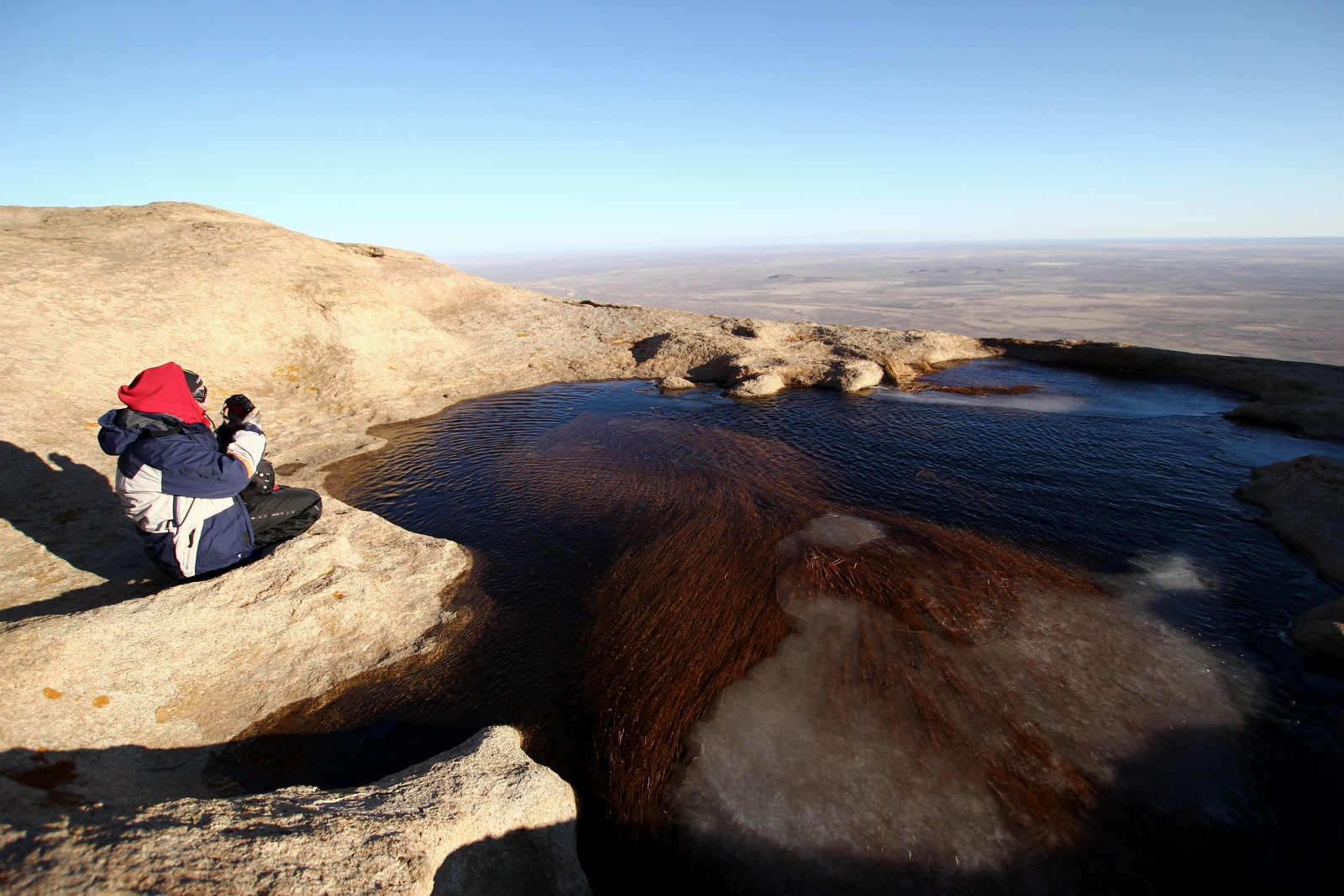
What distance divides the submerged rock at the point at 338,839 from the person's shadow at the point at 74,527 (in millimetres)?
3933

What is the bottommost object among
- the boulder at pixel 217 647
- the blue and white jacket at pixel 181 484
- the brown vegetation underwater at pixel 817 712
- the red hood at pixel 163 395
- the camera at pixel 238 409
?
the brown vegetation underwater at pixel 817 712

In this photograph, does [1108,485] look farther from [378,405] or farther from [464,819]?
[378,405]

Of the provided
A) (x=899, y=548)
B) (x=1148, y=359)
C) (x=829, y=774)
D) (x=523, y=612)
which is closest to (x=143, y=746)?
(x=523, y=612)

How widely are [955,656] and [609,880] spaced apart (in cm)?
446

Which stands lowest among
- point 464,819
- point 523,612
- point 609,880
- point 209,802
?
point 609,880

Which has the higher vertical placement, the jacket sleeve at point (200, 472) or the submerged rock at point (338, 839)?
the jacket sleeve at point (200, 472)

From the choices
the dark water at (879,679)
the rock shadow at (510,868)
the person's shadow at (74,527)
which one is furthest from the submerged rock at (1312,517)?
the person's shadow at (74,527)

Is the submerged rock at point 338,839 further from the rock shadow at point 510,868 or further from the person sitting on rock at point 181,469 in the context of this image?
the person sitting on rock at point 181,469

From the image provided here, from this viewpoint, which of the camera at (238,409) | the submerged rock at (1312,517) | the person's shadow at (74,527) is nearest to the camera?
the person's shadow at (74,527)

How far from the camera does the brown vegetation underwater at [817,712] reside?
14.7ft

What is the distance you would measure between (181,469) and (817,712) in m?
6.98

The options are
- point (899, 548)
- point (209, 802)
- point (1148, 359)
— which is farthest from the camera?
point (1148, 359)

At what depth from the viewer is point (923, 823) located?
4.51m

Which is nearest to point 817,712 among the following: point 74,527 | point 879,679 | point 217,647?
point 879,679
